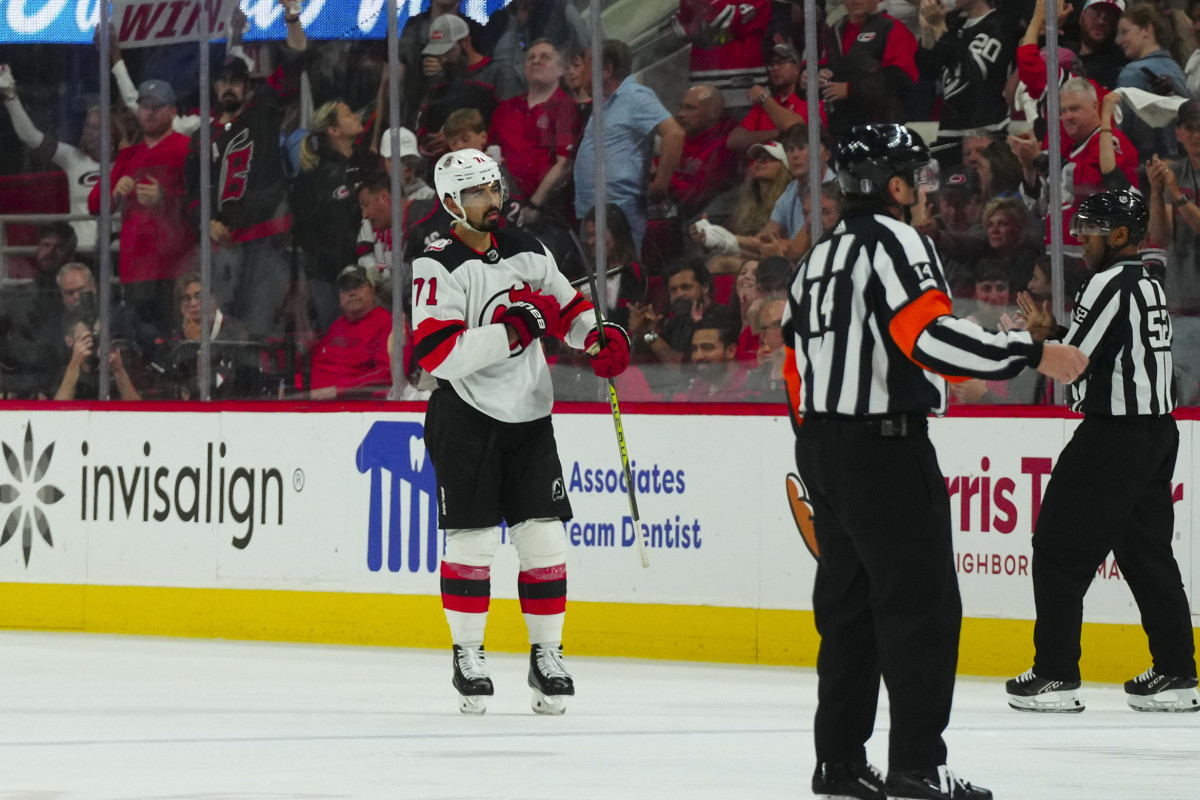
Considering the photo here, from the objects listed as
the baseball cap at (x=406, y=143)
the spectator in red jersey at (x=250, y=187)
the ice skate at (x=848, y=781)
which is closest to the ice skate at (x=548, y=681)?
the ice skate at (x=848, y=781)

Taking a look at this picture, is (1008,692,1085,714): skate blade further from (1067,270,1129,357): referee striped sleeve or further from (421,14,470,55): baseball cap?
(421,14,470,55): baseball cap

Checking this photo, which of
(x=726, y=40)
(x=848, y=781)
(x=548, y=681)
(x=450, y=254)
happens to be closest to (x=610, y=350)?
(x=450, y=254)

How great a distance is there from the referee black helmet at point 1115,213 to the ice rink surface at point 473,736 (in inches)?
50.7

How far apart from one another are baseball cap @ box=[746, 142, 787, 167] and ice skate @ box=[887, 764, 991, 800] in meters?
3.76

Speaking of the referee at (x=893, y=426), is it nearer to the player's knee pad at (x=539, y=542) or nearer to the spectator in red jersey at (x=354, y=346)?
the player's knee pad at (x=539, y=542)

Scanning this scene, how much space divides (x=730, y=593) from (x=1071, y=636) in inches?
63.3

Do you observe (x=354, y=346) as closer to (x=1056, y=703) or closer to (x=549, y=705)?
(x=549, y=705)

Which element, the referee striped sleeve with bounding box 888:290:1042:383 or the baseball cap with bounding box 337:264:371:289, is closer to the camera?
the referee striped sleeve with bounding box 888:290:1042:383

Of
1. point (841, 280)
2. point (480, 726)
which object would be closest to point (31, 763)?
point (480, 726)

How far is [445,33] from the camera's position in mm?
7246

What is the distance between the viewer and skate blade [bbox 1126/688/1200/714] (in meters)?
4.78

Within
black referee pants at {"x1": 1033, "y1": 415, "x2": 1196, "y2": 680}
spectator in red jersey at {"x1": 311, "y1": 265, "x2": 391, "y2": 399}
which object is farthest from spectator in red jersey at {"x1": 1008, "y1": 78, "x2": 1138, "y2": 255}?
spectator in red jersey at {"x1": 311, "y1": 265, "x2": 391, "y2": 399}

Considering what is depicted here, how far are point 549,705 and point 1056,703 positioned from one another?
1341 mm

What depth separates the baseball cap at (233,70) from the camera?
7.64 metres
